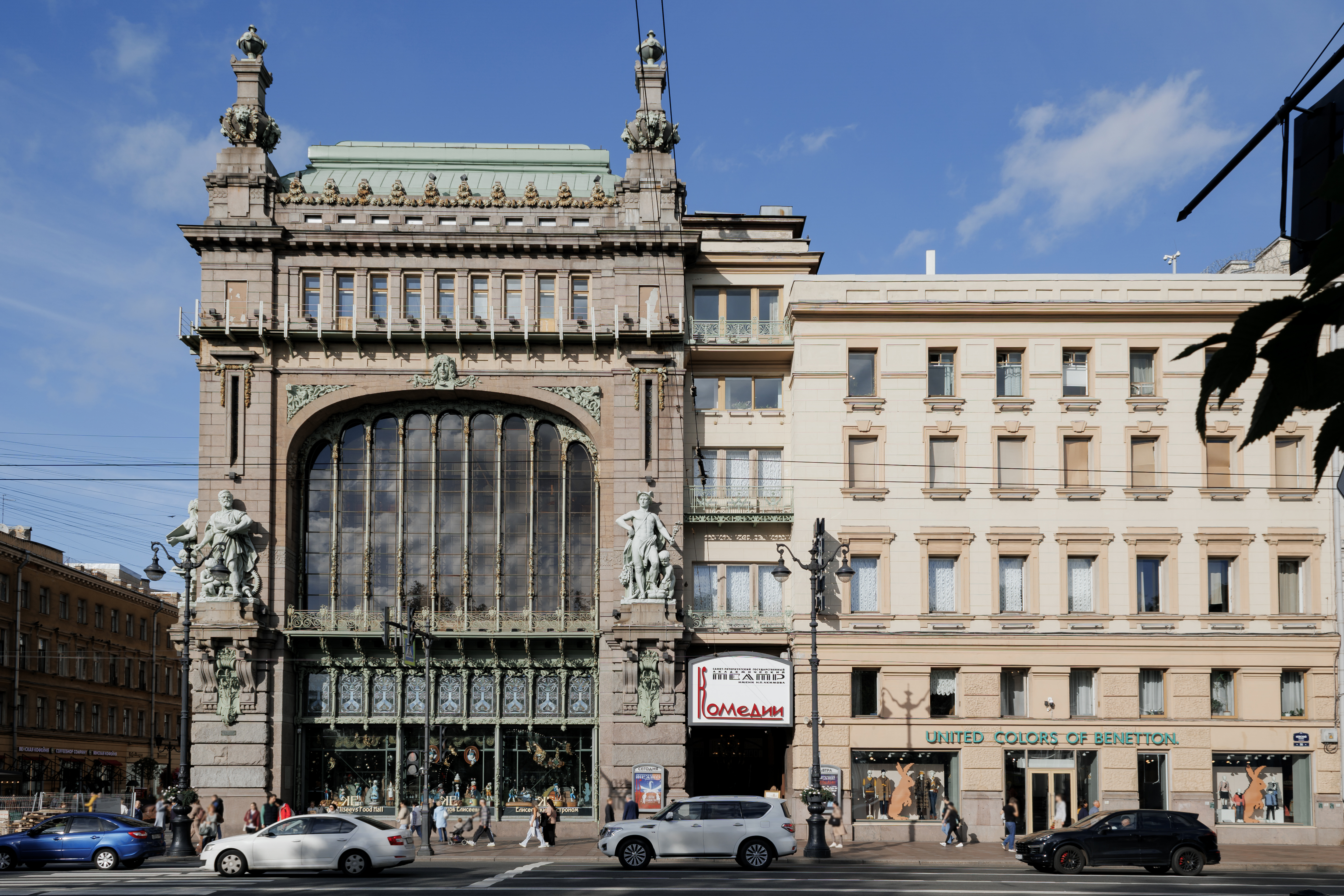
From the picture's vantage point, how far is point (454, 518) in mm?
47812

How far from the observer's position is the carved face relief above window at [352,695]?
4706cm

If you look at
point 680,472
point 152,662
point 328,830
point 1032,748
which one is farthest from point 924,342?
point 152,662

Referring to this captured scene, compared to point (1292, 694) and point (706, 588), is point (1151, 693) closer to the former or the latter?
point (1292, 694)

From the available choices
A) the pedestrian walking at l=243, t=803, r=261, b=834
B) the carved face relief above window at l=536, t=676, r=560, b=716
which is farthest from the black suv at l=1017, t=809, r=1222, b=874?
the pedestrian walking at l=243, t=803, r=261, b=834

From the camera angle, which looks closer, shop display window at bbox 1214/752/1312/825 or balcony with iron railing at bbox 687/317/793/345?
shop display window at bbox 1214/752/1312/825

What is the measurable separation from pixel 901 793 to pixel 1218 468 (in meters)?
15.3

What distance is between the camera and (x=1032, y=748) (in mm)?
45062

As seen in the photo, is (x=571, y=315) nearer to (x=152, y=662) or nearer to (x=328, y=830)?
(x=328, y=830)

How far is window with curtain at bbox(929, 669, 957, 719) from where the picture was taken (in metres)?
45.6

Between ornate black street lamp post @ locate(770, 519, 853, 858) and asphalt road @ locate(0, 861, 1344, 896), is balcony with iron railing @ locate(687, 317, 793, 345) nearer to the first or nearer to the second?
ornate black street lamp post @ locate(770, 519, 853, 858)

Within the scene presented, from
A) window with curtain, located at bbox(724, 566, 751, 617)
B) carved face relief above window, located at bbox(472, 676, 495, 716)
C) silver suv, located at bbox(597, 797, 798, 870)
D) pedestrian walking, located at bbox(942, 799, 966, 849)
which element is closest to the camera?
silver suv, located at bbox(597, 797, 798, 870)

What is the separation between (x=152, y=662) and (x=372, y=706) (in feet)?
172

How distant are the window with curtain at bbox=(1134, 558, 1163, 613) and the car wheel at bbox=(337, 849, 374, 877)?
90.5 ft

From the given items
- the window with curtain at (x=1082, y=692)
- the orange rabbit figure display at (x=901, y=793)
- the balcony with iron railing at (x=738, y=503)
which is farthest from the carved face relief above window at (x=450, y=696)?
the window with curtain at (x=1082, y=692)
